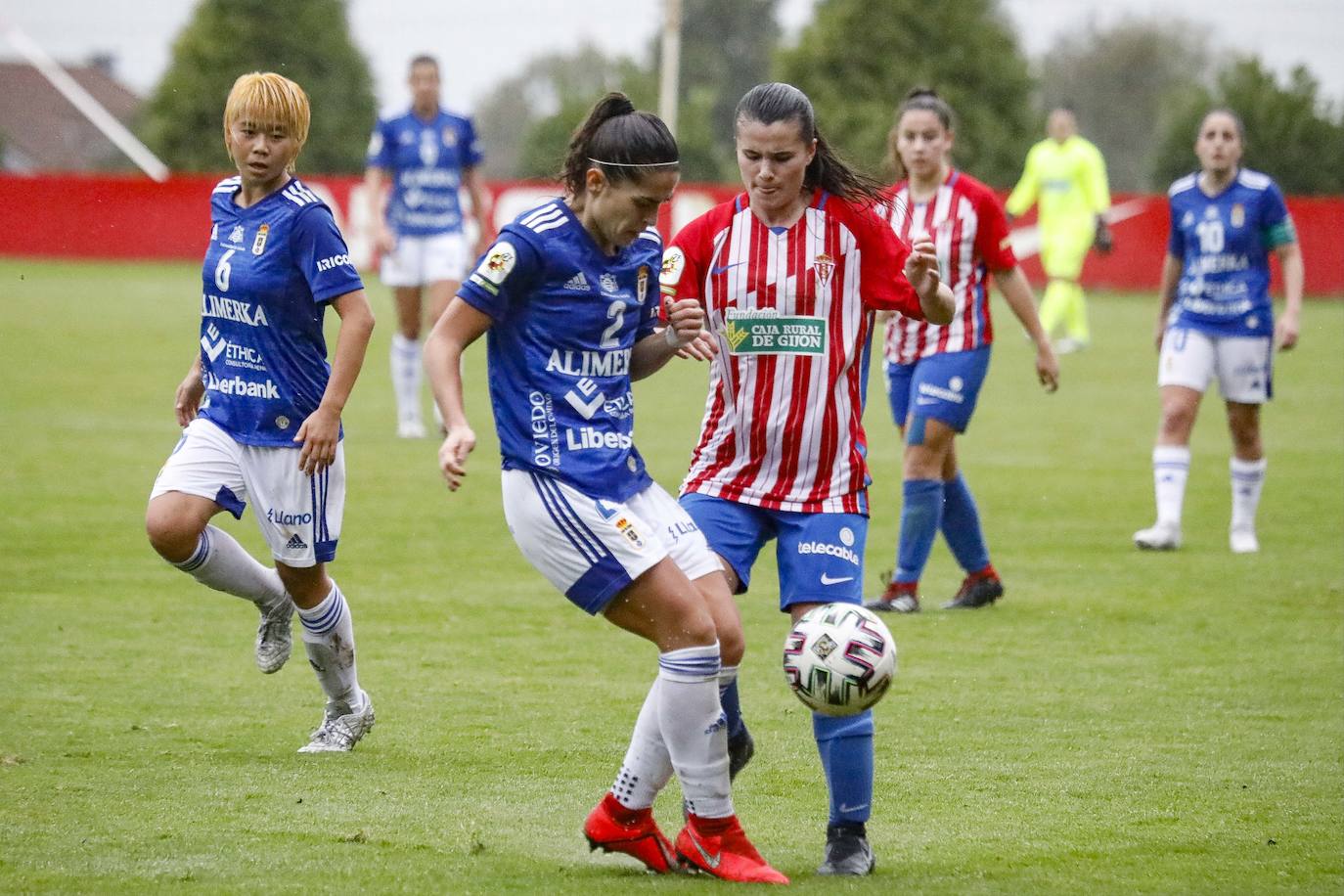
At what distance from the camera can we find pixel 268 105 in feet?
17.7

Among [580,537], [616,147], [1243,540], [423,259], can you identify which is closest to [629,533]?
[580,537]

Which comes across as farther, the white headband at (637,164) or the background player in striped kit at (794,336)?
the background player in striped kit at (794,336)

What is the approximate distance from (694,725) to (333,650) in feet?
5.54

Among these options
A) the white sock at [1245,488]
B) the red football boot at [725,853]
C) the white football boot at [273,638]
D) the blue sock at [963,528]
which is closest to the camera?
the red football boot at [725,853]

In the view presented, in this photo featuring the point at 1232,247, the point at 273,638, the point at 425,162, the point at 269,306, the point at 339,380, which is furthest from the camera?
the point at 425,162

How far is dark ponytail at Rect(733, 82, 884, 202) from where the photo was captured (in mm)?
4730

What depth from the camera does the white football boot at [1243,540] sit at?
10047 millimetres

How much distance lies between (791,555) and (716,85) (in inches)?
2926

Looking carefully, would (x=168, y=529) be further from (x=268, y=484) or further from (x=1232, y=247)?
(x=1232, y=247)

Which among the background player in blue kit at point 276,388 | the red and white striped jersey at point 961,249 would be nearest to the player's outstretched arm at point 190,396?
the background player in blue kit at point 276,388

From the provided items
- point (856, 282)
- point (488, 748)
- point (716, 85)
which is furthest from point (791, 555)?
point (716, 85)

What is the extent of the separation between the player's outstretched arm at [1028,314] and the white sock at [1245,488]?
269 cm

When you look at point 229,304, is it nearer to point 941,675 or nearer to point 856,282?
point 856,282

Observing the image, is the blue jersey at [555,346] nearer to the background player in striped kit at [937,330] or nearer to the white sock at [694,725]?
the white sock at [694,725]
